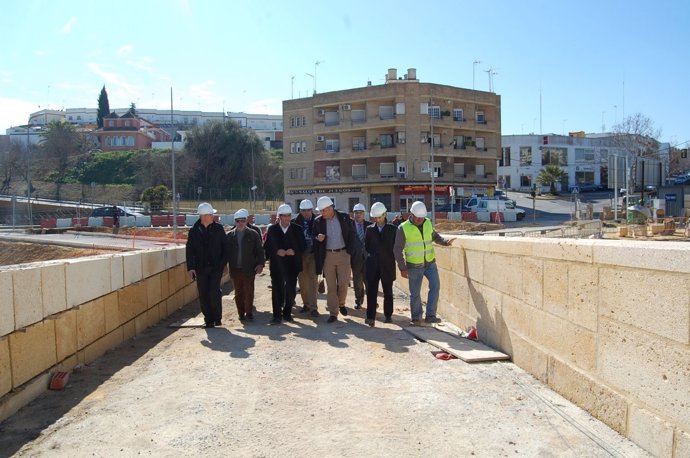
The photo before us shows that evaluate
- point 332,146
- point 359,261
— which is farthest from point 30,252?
point 332,146

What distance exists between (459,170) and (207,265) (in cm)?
5465

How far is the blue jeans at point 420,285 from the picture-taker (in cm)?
832

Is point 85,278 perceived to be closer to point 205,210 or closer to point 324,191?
point 205,210

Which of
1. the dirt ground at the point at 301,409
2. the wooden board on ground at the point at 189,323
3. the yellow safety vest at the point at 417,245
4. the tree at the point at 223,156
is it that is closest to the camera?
the dirt ground at the point at 301,409

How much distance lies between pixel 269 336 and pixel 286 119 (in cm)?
5746

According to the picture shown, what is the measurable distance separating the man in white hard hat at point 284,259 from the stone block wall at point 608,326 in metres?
3.33

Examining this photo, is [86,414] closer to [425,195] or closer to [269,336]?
[269,336]

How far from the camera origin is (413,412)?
466 centimetres

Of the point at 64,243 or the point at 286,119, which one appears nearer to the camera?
the point at 64,243

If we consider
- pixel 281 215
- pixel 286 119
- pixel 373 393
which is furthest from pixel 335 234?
pixel 286 119

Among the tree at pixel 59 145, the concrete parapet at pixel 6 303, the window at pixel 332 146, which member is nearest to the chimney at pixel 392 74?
the window at pixel 332 146

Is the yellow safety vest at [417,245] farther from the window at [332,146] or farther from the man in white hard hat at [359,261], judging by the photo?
the window at [332,146]

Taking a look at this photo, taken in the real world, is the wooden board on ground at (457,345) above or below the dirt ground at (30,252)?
above

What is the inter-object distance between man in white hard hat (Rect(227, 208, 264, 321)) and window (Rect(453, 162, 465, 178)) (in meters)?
53.0
